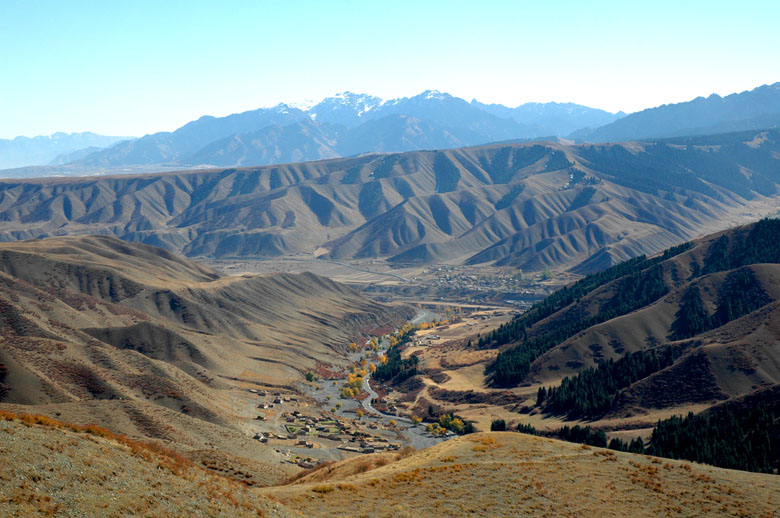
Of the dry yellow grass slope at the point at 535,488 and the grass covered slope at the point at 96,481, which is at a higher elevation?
the grass covered slope at the point at 96,481

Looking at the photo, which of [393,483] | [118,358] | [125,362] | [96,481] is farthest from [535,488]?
[118,358]

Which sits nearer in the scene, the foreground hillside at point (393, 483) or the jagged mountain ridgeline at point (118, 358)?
the foreground hillside at point (393, 483)

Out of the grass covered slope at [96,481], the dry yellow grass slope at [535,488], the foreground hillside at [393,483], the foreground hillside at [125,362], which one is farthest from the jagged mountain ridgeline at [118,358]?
the grass covered slope at [96,481]

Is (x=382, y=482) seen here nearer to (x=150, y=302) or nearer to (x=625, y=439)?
(x=625, y=439)

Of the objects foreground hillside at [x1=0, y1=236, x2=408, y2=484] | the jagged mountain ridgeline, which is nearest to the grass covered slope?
foreground hillside at [x1=0, y1=236, x2=408, y2=484]

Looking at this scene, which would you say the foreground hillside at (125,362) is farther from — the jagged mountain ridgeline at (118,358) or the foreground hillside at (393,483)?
the foreground hillside at (393,483)

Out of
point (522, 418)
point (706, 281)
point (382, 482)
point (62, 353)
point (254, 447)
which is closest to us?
point (382, 482)

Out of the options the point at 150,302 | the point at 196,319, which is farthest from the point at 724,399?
the point at 150,302
